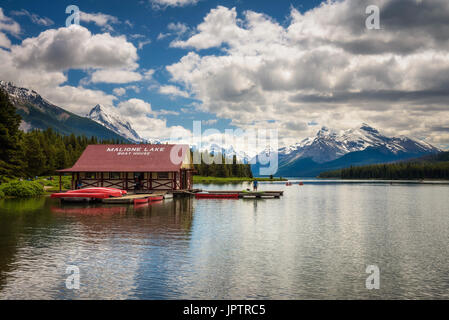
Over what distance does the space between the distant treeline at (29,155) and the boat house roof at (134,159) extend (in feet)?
27.9

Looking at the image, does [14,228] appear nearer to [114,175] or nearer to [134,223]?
[134,223]

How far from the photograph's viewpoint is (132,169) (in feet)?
201

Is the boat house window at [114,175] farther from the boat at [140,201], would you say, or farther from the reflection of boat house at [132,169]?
the boat at [140,201]

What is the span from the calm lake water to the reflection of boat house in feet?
102

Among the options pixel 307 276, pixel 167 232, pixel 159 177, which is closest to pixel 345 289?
pixel 307 276

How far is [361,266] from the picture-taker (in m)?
16.7

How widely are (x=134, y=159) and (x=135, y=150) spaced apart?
9.56ft

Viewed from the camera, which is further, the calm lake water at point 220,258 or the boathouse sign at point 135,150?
the boathouse sign at point 135,150

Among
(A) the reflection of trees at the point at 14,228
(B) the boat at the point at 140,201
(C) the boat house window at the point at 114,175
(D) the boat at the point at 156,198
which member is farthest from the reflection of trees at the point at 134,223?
(C) the boat house window at the point at 114,175

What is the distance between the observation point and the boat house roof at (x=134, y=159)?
6209 cm

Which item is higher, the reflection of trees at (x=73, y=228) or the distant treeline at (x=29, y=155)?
the distant treeline at (x=29, y=155)

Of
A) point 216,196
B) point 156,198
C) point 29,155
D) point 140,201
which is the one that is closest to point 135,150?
point 156,198

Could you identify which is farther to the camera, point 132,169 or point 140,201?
point 132,169
